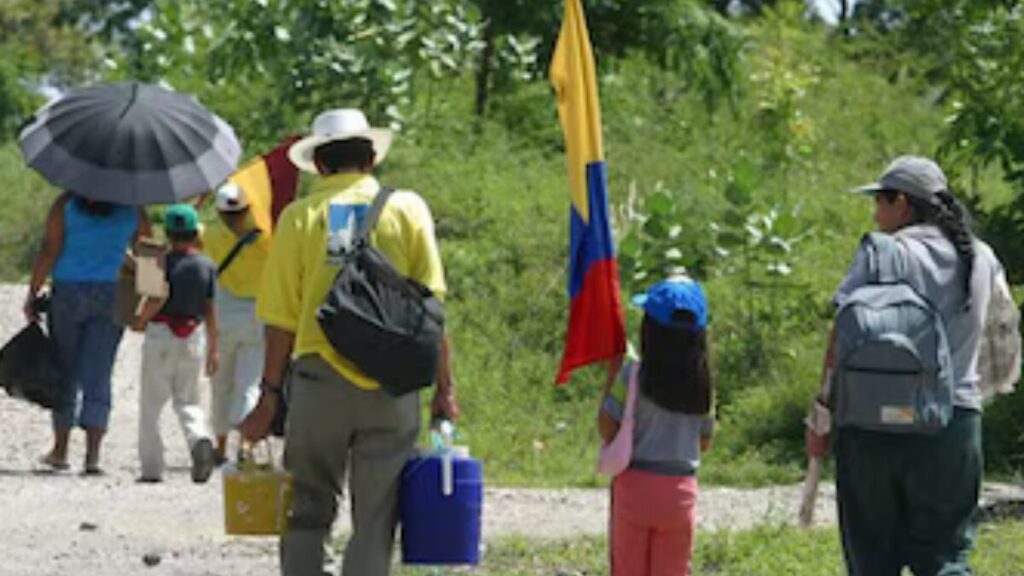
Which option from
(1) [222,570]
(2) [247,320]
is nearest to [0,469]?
(2) [247,320]

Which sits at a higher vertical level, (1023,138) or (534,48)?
(534,48)

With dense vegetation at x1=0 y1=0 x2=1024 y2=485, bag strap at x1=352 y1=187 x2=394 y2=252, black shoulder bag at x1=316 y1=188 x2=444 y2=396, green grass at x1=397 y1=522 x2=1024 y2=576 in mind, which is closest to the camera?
black shoulder bag at x1=316 y1=188 x2=444 y2=396

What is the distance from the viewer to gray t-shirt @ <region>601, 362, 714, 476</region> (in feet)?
26.7

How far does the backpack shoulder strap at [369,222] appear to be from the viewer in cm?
790

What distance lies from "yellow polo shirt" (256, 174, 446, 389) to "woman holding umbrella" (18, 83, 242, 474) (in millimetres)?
5056

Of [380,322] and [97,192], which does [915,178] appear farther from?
[97,192]

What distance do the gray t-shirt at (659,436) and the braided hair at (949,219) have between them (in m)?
0.96

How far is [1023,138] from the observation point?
A: 13469 millimetres

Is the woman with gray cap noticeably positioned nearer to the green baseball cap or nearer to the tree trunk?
the green baseball cap

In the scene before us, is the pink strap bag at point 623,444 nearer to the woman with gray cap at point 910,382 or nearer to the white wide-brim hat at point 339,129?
the woman with gray cap at point 910,382

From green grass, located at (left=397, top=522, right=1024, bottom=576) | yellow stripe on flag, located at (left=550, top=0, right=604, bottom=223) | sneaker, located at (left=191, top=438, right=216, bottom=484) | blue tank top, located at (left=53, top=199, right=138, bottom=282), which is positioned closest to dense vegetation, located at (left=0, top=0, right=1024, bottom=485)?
sneaker, located at (left=191, top=438, right=216, bottom=484)

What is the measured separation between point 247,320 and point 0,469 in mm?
1592

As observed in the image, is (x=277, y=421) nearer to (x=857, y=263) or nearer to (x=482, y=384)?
(x=857, y=263)

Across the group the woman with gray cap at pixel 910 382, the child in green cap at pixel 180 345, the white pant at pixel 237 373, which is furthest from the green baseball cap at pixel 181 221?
the woman with gray cap at pixel 910 382
